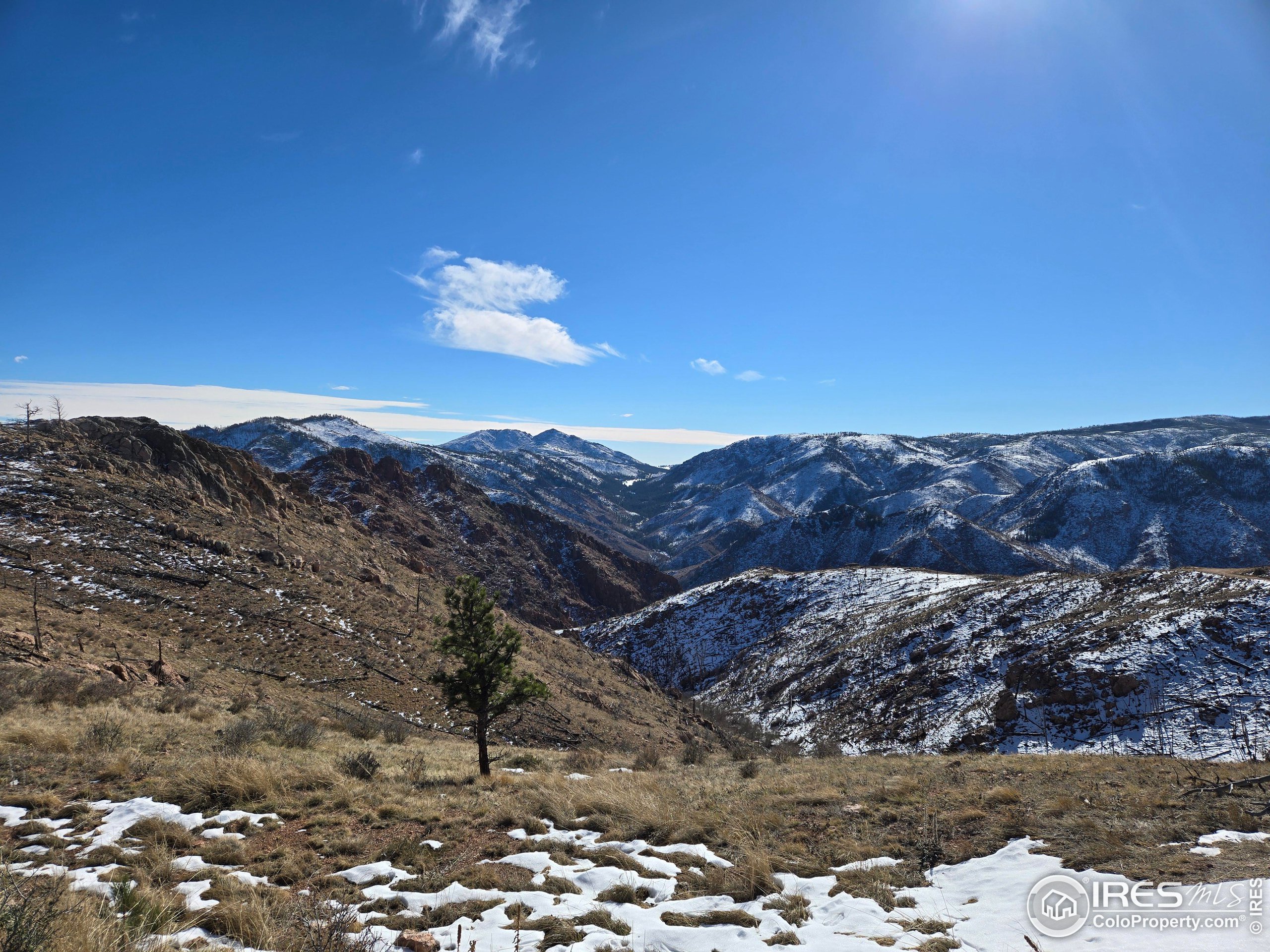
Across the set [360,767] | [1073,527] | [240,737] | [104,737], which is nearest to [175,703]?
[104,737]

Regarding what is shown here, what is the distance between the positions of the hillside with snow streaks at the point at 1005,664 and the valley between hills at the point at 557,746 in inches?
10.3

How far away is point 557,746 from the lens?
1140 inches

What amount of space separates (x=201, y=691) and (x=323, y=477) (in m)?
96.6

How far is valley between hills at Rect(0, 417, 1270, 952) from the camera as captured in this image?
5.38m

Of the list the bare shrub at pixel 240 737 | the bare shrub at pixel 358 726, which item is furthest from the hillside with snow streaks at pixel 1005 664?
the bare shrub at pixel 240 737

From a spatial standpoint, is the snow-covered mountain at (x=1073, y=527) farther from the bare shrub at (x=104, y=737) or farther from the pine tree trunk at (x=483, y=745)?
the bare shrub at (x=104, y=737)

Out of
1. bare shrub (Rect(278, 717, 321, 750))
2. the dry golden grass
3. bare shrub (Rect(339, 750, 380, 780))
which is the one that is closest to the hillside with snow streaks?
the dry golden grass

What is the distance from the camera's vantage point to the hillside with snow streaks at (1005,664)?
30.0m

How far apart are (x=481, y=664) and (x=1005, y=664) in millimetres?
44700

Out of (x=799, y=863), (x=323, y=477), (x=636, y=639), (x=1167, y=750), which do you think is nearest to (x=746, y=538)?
(x=636, y=639)

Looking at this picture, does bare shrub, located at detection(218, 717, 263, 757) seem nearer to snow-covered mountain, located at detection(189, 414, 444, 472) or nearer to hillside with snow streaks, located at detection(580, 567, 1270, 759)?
hillside with snow streaks, located at detection(580, 567, 1270, 759)

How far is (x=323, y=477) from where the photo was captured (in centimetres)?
10269

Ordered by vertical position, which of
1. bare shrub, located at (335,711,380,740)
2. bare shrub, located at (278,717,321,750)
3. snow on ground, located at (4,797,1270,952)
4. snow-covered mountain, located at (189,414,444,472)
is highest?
snow-covered mountain, located at (189,414,444,472)

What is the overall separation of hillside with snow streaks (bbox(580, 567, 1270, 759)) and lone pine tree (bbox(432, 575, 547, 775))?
2218cm
